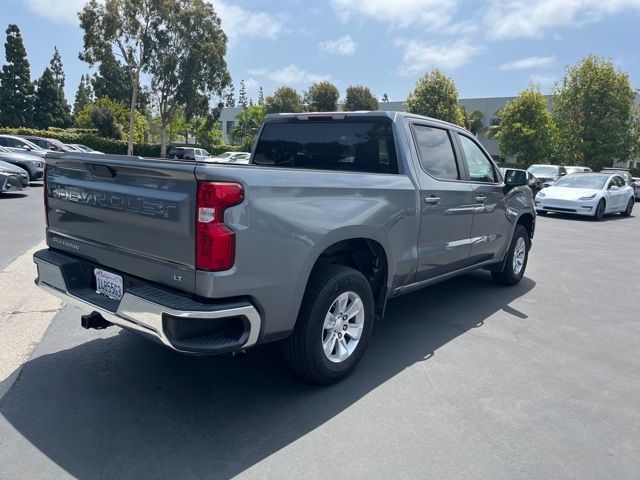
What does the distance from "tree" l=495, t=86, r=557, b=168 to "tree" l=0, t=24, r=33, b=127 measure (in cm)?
5262

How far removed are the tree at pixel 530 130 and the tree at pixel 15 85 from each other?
5262 centimetres

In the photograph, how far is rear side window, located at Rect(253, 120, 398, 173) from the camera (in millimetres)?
4410

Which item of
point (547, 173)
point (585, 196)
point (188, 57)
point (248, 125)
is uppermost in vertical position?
point (188, 57)

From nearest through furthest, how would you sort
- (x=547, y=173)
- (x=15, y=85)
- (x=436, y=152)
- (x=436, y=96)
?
1. (x=436, y=152)
2. (x=547, y=173)
3. (x=436, y=96)
4. (x=15, y=85)

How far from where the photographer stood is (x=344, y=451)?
290 centimetres

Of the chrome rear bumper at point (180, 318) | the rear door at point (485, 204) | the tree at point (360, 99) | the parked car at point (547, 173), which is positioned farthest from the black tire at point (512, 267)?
the tree at point (360, 99)

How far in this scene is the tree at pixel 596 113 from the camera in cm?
3259

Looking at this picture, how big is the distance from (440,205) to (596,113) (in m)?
34.0

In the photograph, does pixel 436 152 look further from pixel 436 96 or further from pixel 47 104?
pixel 47 104

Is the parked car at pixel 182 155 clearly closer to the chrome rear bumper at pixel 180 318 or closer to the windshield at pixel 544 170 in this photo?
the chrome rear bumper at pixel 180 318

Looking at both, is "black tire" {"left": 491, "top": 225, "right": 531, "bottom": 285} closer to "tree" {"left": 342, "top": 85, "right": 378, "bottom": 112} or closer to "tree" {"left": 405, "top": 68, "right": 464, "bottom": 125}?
"tree" {"left": 405, "top": 68, "right": 464, "bottom": 125}

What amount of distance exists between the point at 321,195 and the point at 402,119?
1.51m

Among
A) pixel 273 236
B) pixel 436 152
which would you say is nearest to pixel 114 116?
pixel 436 152

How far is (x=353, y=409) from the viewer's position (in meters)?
3.38
